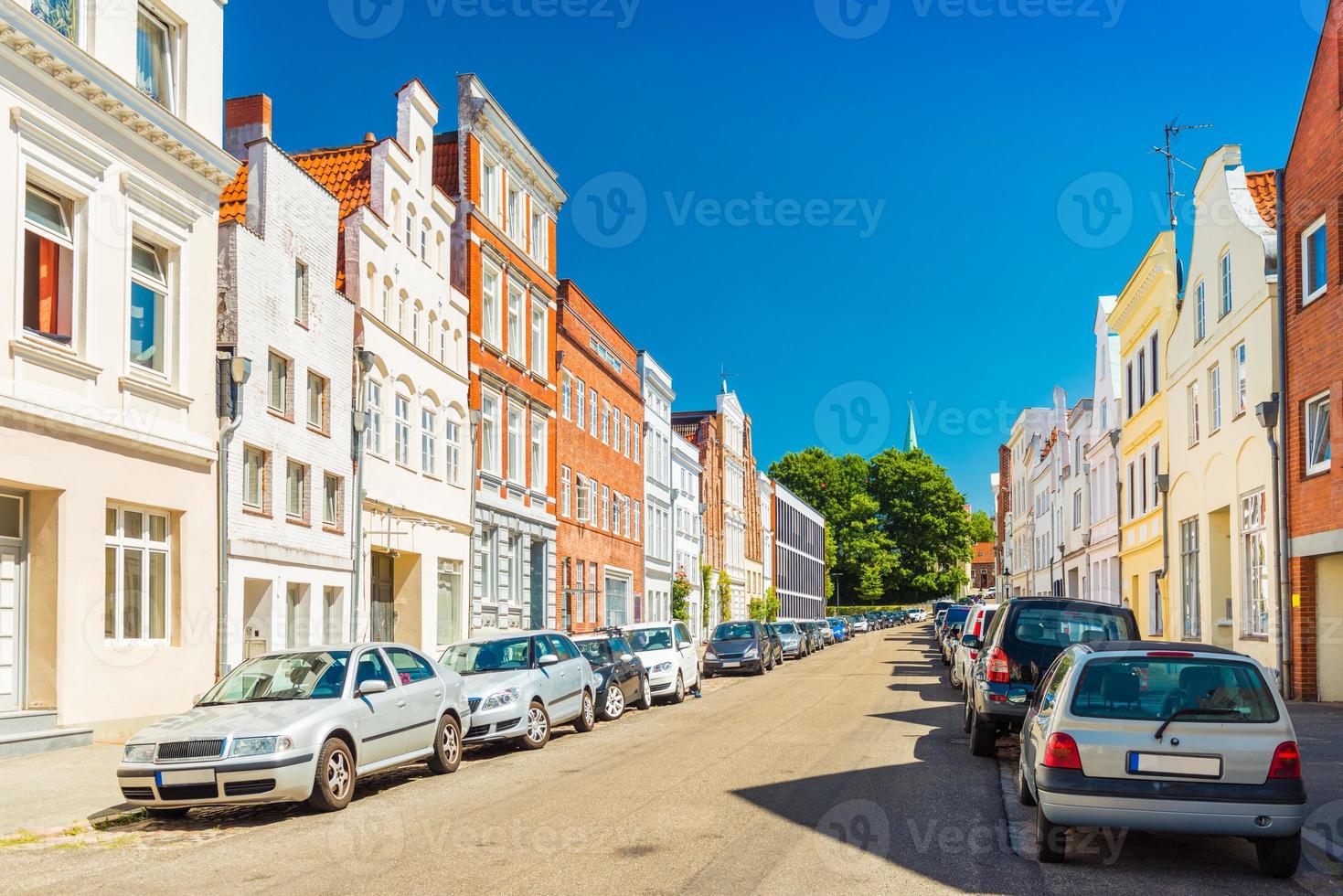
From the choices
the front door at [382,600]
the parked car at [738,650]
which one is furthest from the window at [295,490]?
the parked car at [738,650]

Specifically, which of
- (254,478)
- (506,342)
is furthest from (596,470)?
(254,478)

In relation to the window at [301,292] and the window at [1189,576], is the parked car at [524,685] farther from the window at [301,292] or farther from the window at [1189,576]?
the window at [1189,576]

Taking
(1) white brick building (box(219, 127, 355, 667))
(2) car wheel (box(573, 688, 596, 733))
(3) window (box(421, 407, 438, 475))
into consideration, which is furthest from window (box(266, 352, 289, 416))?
(2) car wheel (box(573, 688, 596, 733))

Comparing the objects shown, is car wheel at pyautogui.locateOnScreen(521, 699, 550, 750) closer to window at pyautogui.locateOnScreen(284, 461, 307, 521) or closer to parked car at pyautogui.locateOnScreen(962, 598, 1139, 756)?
parked car at pyautogui.locateOnScreen(962, 598, 1139, 756)

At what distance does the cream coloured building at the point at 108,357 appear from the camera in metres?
16.2

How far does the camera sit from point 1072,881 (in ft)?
27.0

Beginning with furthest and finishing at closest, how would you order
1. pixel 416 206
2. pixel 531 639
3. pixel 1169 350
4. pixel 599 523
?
pixel 599 523, pixel 1169 350, pixel 416 206, pixel 531 639

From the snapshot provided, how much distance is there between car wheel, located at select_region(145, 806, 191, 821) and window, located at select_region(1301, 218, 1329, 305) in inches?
751

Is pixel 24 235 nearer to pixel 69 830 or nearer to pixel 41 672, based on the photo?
pixel 41 672

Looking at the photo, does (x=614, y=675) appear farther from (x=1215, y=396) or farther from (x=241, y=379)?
(x=1215, y=396)

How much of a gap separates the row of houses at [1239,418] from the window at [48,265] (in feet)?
62.3

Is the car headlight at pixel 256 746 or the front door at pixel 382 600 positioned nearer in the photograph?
the car headlight at pixel 256 746

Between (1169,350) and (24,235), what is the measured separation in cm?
2713

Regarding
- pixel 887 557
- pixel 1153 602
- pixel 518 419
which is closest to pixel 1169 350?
pixel 1153 602
